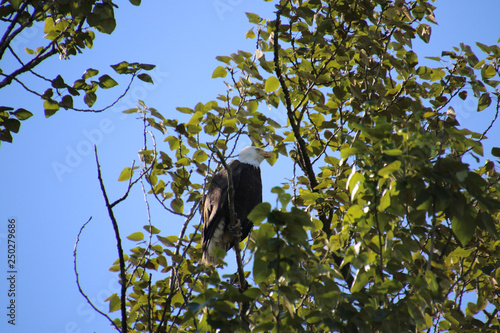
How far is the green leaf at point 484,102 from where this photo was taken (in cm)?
302

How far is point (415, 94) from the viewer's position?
341 cm

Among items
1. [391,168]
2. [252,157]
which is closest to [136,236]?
[391,168]

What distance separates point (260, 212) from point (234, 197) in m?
3.14

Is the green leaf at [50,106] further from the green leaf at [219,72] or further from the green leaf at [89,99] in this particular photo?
the green leaf at [219,72]

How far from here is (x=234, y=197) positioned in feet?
16.3

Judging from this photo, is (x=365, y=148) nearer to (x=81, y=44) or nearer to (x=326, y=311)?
(x=326, y=311)

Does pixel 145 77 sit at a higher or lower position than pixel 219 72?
lower

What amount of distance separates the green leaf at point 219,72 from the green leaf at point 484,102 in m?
1.71

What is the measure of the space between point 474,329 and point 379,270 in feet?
4.97

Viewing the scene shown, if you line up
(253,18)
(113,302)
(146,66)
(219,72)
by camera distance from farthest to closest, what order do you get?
(253,18)
(219,72)
(113,302)
(146,66)

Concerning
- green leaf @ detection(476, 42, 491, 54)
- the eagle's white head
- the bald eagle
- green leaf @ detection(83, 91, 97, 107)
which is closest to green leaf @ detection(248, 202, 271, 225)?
green leaf @ detection(83, 91, 97, 107)

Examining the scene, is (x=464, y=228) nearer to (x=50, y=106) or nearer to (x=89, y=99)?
(x=89, y=99)

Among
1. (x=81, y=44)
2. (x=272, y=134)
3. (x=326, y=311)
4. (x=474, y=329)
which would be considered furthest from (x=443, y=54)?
(x=81, y=44)

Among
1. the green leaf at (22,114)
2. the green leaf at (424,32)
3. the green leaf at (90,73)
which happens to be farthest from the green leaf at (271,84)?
the green leaf at (22,114)
